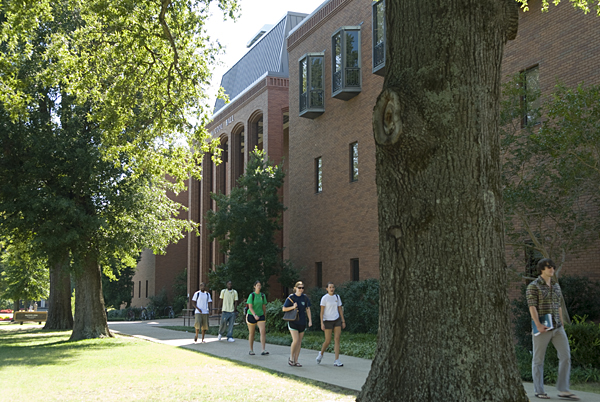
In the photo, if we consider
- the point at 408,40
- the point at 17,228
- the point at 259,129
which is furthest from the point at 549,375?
the point at 259,129

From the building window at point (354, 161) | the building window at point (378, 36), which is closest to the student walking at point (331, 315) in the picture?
the building window at point (378, 36)

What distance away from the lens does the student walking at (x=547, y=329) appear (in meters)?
8.34

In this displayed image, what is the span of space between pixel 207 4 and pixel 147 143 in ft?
17.1

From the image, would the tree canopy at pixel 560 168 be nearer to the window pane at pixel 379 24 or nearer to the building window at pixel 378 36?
the building window at pixel 378 36

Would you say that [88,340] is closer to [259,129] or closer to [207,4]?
[207,4]

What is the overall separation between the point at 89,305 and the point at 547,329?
17544mm

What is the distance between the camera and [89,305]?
21641 mm

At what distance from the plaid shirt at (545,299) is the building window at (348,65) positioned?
16.7 meters

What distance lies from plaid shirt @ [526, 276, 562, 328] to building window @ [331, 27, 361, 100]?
55.0ft

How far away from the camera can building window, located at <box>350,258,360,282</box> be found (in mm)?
24203

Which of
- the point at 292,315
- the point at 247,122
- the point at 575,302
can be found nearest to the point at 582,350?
the point at 575,302

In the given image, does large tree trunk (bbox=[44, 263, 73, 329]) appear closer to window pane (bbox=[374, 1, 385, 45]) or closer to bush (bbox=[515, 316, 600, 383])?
window pane (bbox=[374, 1, 385, 45])

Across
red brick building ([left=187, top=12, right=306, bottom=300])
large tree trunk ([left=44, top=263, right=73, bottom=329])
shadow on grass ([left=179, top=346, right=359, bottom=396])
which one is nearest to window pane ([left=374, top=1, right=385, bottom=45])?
Answer: red brick building ([left=187, top=12, right=306, bottom=300])

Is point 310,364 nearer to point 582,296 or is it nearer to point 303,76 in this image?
point 582,296
